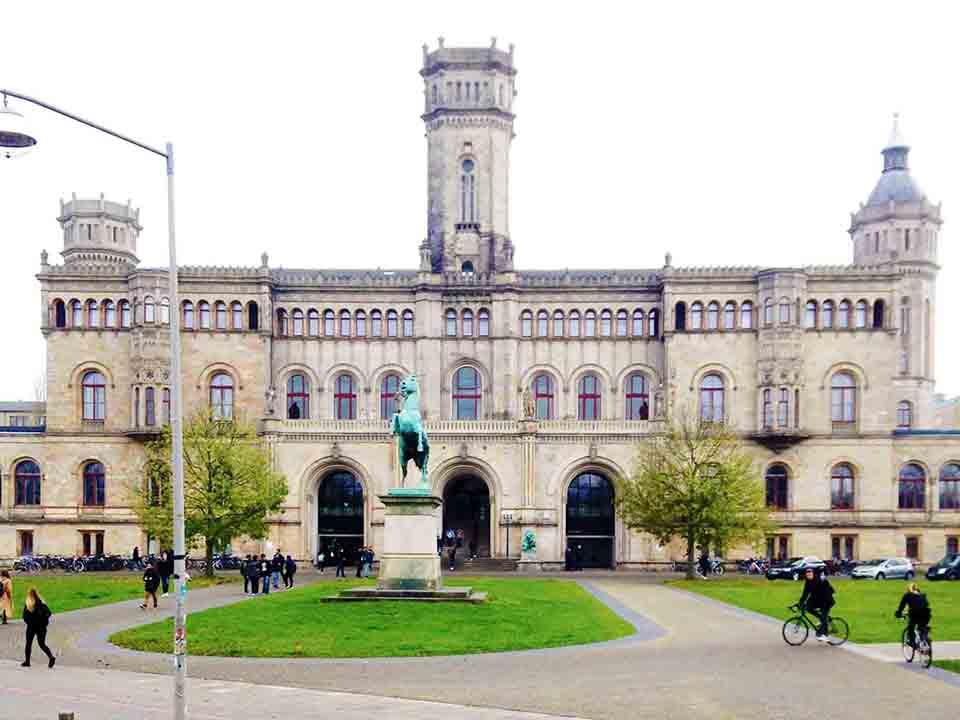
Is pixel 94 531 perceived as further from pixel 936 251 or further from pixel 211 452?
pixel 936 251

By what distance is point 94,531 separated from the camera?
233 ft

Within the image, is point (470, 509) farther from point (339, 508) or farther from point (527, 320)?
point (527, 320)

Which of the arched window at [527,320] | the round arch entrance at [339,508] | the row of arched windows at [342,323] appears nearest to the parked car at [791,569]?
the arched window at [527,320]

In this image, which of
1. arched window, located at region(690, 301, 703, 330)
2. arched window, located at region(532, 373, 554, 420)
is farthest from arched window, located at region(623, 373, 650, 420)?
arched window, located at region(532, 373, 554, 420)

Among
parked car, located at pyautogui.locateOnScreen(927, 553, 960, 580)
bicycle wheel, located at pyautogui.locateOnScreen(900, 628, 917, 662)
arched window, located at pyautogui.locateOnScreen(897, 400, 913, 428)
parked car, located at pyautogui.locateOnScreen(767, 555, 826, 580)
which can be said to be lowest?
parked car, located at pyautogui.locateOnScreen(767, 555, 826, 580)

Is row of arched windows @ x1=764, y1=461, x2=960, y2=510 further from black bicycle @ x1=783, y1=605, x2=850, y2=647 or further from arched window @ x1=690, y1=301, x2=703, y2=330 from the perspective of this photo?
black bicycle @ x1=783, y1=605, x2=850, y2=647

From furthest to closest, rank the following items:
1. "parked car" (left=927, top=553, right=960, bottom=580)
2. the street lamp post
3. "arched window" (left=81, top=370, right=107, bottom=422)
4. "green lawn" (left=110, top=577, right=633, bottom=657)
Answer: "arched window" (left=81, top=370, right=107, bottom=422), "parked car" (left=927, top=553, right=960, bottom=580), "green lawn" (left=110, top=577, right=633, bottom=657), the street lamp post

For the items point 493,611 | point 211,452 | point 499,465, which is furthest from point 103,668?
point 499,465

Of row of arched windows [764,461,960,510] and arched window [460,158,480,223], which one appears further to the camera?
arched window [460,158,480,223]

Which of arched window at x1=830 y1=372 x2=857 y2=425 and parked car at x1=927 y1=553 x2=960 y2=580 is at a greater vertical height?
arched window at x1=830 y1=372 x2=857 y2=425

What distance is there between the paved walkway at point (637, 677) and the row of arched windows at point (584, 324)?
149ft

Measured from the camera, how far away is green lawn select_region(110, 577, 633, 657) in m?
25.9

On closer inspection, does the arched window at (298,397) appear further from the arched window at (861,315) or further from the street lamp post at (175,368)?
the street lamp post at (175,368)

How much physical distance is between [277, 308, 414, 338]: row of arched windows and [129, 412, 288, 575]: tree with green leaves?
15.4 metres
